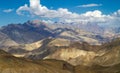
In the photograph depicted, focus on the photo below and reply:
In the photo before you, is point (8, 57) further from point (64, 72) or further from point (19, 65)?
point (64, 72)

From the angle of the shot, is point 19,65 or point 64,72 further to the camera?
point 64,72

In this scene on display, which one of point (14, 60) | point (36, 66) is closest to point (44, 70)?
point (36, 66)

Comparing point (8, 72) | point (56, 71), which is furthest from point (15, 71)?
point (56, 71)

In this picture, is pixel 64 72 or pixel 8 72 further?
pixel 64 72

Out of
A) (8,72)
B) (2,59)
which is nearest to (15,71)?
(8,72)

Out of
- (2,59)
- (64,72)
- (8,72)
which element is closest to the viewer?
(8,72)

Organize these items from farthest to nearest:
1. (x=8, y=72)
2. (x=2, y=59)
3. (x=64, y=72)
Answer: (x=64, y=72) → (x=2, y=59) → (x=8, y=72)

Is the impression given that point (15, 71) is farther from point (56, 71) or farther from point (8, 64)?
point (56, 71)

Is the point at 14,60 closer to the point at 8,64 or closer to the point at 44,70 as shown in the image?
the point at 8,64
